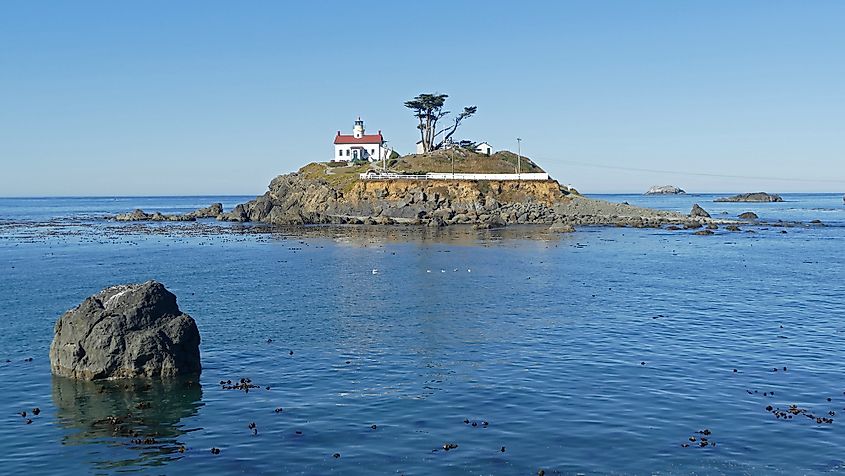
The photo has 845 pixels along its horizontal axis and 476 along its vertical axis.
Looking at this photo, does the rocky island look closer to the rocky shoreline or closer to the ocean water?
the rocky shoreline

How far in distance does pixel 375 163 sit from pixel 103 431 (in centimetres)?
16275

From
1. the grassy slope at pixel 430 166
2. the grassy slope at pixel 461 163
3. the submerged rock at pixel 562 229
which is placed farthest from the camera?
the grassy slope at pixel 461 163

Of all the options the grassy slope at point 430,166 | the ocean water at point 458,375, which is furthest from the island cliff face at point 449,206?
the ocean water at point 458,375

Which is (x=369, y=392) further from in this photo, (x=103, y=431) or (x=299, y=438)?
(x=103, y=431)

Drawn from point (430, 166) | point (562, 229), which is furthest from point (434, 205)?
point (562, 229)

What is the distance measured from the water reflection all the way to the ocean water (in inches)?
4.7

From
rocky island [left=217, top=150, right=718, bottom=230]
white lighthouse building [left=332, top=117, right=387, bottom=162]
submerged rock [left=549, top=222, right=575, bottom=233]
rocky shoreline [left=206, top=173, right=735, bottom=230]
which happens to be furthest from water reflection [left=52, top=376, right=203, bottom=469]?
white lighthouse building [left=332, top=117, right=387, bottom=162]

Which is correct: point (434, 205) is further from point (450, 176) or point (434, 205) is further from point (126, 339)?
point (126, 339)

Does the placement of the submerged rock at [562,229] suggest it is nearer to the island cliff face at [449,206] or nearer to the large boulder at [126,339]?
the island cliff face at [449,206]

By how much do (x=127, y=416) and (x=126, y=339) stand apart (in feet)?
18.5

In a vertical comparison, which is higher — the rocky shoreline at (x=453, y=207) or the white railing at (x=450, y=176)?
the white railing at (x=450, y=176)

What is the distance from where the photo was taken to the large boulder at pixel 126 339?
32.7m

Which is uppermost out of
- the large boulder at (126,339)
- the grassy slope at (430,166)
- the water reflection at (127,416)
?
the grassy slope at (430,166)

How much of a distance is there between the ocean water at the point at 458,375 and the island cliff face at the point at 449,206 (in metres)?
66.1
